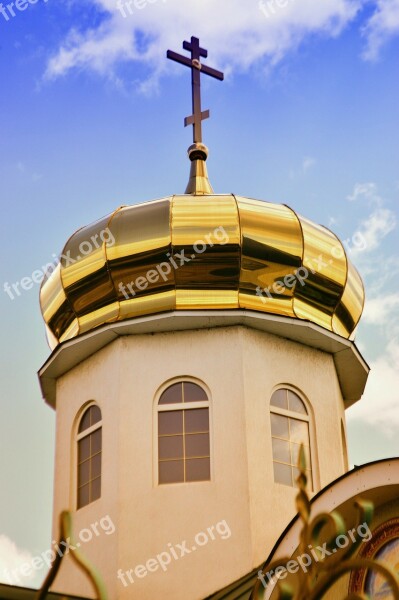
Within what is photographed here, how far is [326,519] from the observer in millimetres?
4289

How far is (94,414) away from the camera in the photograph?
11555 millimetres

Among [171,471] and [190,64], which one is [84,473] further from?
[190,64]

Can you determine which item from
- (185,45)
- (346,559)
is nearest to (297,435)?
(185,45)

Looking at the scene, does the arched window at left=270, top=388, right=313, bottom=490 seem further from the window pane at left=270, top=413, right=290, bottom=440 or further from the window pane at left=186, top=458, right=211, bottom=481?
the window pane at left=186, top=458, right=211, bottom=481

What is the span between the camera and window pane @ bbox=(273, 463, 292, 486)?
10867mm

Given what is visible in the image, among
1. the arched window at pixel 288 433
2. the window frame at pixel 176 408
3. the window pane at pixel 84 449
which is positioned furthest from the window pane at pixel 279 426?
the window pane at pixel 84 449

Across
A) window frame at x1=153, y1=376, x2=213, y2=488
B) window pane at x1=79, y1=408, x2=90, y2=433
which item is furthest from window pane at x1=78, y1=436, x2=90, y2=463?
window frame at x1=153, y1=376, x2=213, y2=488

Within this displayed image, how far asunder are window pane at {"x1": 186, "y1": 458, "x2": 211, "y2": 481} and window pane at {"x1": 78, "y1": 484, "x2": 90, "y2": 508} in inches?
46.4

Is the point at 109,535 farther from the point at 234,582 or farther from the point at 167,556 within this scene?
the point at 234,582

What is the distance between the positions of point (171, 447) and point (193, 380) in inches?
29.8

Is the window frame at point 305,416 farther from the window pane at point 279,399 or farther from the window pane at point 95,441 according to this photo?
the window pane at point 95,441

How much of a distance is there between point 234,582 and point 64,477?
8.00 feet

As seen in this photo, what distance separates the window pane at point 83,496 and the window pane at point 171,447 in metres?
0.95

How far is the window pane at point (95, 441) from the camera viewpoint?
11.3m
